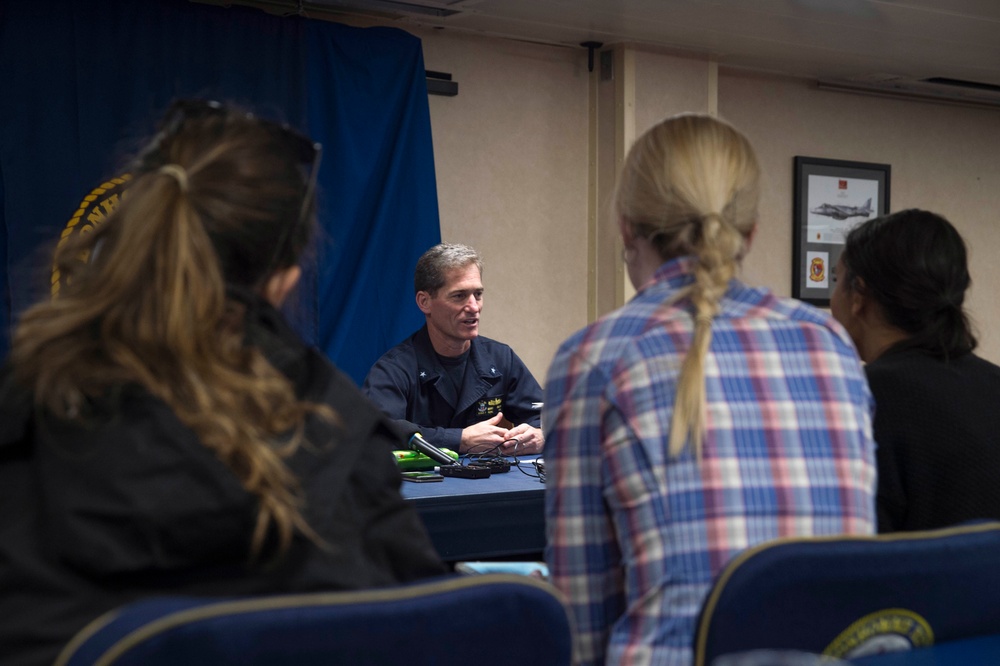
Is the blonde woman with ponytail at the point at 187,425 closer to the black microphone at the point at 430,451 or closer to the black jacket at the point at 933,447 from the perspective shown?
the black jacket at the point at 933,447

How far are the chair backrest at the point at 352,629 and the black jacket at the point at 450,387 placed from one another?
100 inches

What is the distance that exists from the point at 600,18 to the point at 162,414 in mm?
4143

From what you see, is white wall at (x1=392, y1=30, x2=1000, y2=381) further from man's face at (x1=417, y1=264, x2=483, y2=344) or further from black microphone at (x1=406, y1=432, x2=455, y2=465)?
black microphone at (x1=406, y1=432, x2=455, y2=465)

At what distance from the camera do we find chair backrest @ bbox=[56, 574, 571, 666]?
2.81 ft

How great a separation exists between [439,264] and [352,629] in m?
2.96

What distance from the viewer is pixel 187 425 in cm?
99

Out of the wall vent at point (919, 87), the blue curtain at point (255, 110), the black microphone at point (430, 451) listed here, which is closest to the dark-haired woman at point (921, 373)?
the black microphone at point (430, 451)

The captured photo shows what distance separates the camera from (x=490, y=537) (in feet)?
8.65

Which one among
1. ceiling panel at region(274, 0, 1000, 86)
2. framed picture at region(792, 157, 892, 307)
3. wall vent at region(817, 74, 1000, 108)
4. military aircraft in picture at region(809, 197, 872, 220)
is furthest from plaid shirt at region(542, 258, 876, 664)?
wall vent at region(817, 74, 1000, 108)

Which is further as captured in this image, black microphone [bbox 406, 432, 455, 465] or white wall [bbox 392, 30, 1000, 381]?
white wall [bbox 392, 30, 1000, 381]

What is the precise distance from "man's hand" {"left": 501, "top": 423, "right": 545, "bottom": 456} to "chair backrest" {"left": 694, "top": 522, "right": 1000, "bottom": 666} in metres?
2.05

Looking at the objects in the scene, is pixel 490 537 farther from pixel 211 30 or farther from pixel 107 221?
pixel 211 30

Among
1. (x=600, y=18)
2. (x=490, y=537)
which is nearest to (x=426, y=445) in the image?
(x=490, y=537)

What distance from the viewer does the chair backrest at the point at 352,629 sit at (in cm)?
86
